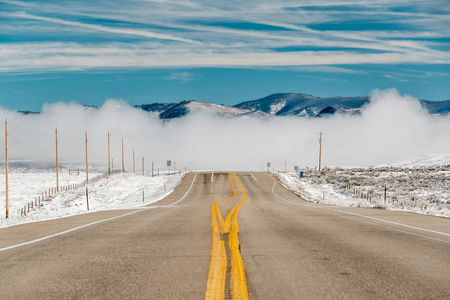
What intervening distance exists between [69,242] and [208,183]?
62715 mm

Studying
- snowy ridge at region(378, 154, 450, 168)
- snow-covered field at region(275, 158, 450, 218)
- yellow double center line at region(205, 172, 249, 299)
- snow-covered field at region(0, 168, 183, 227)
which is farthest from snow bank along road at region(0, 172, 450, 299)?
snowy ridge at region(378, 154, 450, 168)

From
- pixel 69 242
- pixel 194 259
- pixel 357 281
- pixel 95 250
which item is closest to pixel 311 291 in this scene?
pixel 357 281

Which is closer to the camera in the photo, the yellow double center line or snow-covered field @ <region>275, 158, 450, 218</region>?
the yellow double center line

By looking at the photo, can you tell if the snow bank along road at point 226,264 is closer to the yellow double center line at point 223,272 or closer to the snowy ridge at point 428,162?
the yellow double center line at point 223,272

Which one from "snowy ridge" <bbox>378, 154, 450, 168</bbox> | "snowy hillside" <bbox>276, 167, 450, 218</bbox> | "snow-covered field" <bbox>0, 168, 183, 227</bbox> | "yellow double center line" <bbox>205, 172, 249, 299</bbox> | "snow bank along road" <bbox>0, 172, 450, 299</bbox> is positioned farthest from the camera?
"snowy ridge" <bbox>378, 154, 450, 168</bbox>

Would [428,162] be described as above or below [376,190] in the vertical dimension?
above

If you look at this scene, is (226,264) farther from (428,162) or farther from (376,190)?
(428,162)

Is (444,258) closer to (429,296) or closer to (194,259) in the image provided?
(429,296)

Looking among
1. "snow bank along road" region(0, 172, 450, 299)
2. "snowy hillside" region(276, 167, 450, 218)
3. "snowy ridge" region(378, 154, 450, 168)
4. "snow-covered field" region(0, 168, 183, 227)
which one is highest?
"snow bank along road" region(0, 172, 450, 299)

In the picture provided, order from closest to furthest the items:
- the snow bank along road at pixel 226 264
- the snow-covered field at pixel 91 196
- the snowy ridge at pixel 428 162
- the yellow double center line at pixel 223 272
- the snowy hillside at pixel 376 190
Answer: the yellow double center line at pixel 223 272 < the snow bank along road at pixel 226 264 < the snowy hillside at pixel 376 190 < the snow-covered field at pixel 91 196 < the snowy ridge at pixel 428 162

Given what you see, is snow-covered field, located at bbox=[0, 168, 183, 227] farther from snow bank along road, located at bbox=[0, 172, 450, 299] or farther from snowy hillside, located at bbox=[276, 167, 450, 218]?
snow bank along road, located at bbox=[0, 172, 450, 299]

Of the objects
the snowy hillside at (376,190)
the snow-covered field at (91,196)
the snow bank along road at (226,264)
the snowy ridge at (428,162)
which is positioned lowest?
the snow-covered field at (91,196)

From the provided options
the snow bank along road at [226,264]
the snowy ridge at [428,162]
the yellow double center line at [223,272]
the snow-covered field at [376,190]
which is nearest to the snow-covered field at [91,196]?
the snow-covered field at [376,190]

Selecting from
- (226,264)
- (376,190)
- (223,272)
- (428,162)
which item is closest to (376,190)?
(376,190)
